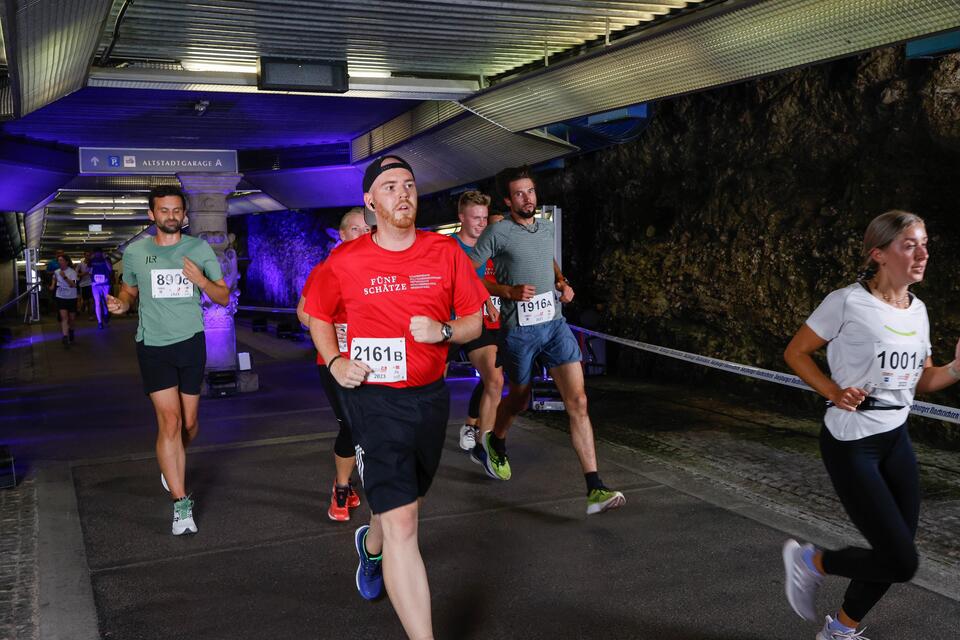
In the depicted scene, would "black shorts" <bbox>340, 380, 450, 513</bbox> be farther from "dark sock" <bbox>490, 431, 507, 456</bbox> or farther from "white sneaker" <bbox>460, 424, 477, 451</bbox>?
"white sneaker" <bbox>460, 424, 477, 451</bbox>

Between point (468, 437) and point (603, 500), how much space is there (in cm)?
213

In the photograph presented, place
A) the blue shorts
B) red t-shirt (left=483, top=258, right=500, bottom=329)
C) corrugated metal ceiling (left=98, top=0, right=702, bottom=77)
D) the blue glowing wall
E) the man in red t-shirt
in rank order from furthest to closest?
the blue glowing wall < corrugated metal ceiling (left=98, top=0, right=702, bottom=77) < red t-shirt (left=483, top=258, right=500, bottom=329) < the blue shorts < the man in red t-shirt

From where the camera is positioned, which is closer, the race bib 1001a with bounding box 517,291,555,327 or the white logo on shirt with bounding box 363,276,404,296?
the white logo on shirt with bounding box 363,276,404,296

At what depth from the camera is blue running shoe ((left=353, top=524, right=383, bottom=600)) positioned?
3891 mm

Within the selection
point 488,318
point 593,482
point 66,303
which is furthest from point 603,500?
point 66,303

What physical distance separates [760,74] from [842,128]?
189cm

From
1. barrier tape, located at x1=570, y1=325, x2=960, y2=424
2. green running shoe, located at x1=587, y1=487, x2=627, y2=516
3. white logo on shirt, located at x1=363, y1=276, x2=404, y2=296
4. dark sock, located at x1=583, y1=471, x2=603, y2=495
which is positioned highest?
white logo on shirt, located at x1=363, y1=276, x2=404, y2=296

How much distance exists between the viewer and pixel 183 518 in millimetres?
5066

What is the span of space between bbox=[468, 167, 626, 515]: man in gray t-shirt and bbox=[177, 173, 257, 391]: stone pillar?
5759 millimetres

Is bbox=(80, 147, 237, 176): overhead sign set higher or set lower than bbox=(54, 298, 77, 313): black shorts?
higher

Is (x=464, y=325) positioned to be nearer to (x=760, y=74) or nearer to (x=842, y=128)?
(x=760, y=74)

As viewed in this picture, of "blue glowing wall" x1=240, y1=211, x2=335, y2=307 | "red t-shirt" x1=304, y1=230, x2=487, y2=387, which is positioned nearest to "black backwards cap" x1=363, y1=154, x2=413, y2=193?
"red t-shirt" x1=304, y1=230, x2=487, y2=387

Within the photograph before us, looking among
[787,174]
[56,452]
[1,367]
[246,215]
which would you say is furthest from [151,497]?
[246,215]

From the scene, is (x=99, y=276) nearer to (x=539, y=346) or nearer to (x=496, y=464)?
(x=496, y=464)
